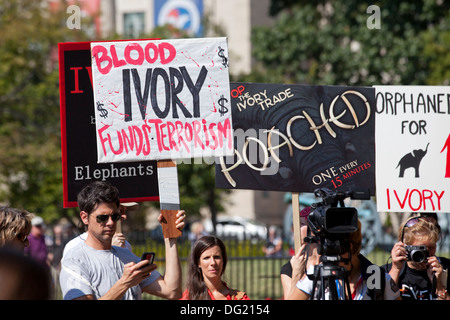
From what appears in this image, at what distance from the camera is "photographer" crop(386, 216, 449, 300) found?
16.2ft

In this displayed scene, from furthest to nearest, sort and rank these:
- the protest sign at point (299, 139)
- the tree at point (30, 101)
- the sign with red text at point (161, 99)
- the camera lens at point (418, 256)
→ the tree at point (30, 101)
the protest sign at point (299, 139)
the sign with red text at point (161, 99)
the camera lens at point (418, 256)

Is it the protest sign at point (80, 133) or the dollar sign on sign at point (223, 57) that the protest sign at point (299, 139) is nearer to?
the dollar sign on sign at point (223, 57)

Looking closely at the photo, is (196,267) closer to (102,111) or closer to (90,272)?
(90,272)

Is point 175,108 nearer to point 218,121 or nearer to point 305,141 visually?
point 218,121

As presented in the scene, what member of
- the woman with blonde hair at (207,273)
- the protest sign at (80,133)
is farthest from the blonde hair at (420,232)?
the protest sign at (80,133)

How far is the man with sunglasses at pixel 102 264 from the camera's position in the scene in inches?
159

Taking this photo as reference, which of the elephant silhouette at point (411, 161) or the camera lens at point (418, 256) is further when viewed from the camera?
the elephant silhouette at point (411, 161)

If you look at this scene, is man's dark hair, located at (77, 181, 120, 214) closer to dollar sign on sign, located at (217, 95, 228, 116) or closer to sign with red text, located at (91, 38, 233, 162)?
sign with red text, located at (91, 38, 233, 162)

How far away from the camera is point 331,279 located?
407 cm

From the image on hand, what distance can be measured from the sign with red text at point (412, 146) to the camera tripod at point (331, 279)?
1727mm

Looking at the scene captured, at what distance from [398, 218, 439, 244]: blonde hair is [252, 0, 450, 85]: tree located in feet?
50.7

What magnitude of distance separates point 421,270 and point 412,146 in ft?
3.77
